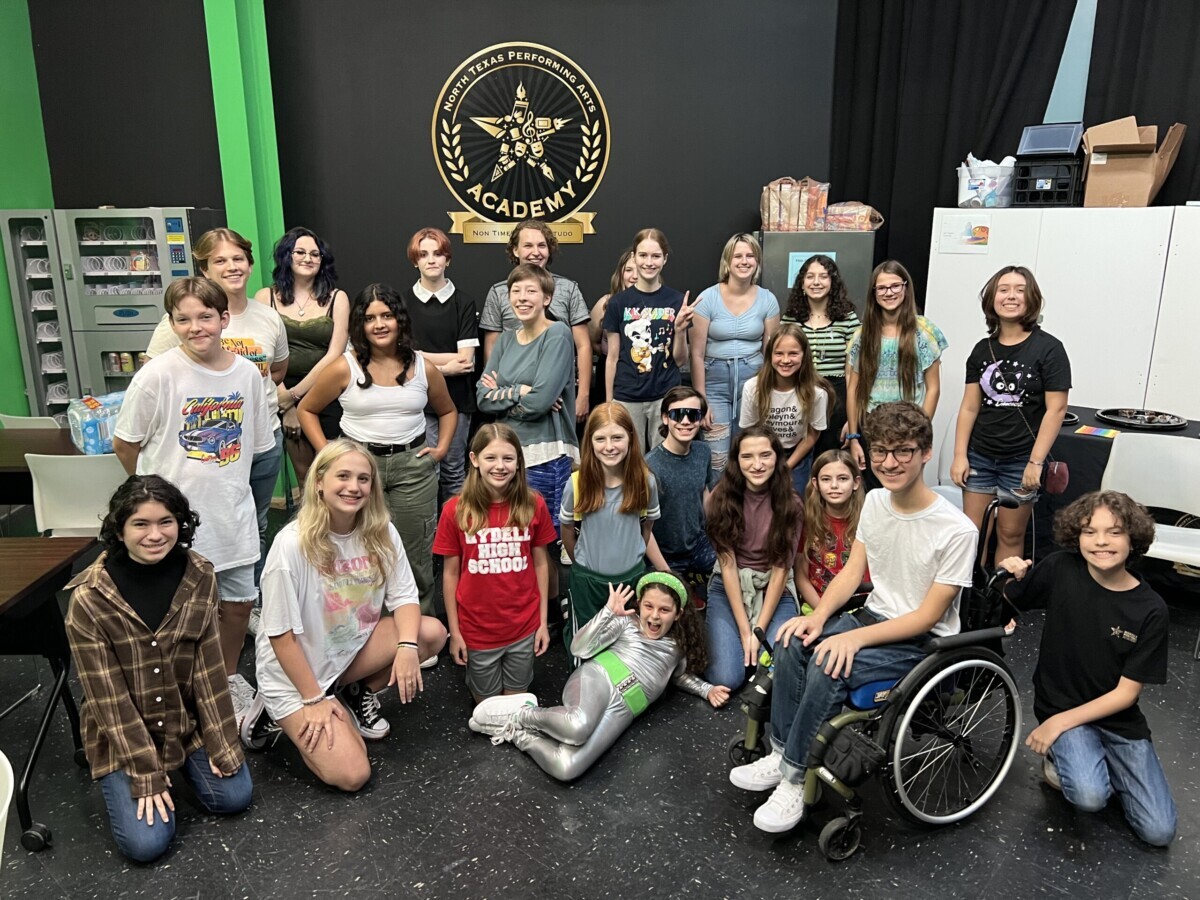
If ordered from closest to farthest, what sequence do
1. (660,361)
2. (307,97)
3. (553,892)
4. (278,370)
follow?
1. (553,892)
2. (278,370)
3. (660,361)
4. (307,97)

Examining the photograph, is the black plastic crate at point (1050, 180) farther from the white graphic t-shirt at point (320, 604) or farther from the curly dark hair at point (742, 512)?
the white graphic t-shirt at point (320, 604)

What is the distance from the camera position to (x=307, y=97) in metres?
5.70

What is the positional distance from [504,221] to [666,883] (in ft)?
14.8

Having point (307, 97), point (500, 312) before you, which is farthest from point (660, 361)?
point (307, 97)

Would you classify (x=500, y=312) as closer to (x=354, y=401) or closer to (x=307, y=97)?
(x=354, y=401)

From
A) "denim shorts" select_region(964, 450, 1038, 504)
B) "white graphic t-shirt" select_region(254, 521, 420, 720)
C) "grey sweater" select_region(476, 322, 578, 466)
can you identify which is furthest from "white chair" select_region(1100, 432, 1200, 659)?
Result: "white graphic t-shirt" select_region(254, 521, 420, 720)

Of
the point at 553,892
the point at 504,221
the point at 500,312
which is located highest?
the point at 504,221

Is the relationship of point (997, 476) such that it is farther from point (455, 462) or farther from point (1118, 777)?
point (455, 462)

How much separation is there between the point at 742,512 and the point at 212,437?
1.89 m

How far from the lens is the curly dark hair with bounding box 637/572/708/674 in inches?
129

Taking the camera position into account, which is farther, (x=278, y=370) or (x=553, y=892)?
(x=278, y=370)

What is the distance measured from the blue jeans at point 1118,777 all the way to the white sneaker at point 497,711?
64.6 inches

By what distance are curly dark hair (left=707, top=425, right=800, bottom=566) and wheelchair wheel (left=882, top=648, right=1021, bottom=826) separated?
0.82 m

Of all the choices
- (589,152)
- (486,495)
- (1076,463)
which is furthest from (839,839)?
(589,152)
